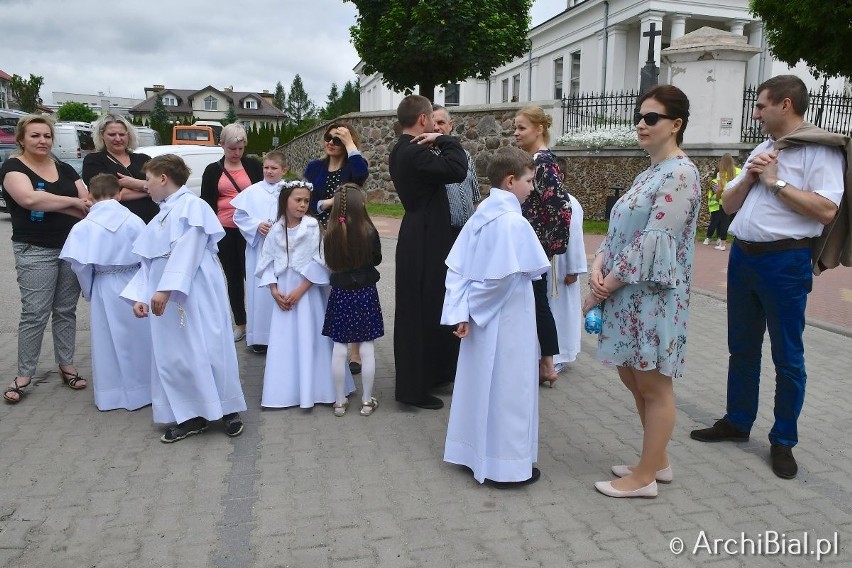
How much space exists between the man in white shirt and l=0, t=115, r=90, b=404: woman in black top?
14.6ft

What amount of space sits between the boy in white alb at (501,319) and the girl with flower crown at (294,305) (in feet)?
5.05

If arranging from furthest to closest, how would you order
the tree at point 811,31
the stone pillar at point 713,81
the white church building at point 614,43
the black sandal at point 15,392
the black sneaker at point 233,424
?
the white church building at point 614,43 → the tree at point 811,31 → the stone pillar at point 713,81 → the black sandal at point 15,392 → the black sneaker at point 233,424

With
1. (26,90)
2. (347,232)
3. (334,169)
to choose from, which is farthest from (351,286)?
(26,90)

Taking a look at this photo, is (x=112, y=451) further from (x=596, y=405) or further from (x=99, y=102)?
(x=99, y=102)

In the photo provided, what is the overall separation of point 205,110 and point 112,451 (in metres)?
116

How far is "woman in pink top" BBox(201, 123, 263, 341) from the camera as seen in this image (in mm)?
6234

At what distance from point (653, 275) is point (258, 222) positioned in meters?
3.63

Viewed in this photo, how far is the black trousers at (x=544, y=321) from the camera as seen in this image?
501cm

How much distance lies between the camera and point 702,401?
5.21m

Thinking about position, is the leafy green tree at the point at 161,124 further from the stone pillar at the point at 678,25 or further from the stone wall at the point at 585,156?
the stone wall at the point at 585,156

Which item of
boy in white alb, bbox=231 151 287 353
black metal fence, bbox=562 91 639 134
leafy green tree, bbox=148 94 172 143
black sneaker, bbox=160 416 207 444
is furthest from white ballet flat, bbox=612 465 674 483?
leafy green tree, bbox=148 94 172 143

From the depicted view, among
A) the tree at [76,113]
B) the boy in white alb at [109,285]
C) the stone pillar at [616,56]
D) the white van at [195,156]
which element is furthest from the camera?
the tree at [76,113]

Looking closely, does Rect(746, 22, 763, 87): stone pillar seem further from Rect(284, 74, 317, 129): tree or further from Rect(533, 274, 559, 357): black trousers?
Rect(284, 74, 317, 129): tree

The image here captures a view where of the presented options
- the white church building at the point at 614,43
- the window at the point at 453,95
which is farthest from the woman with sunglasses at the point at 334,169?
the window at the point at 453,95
